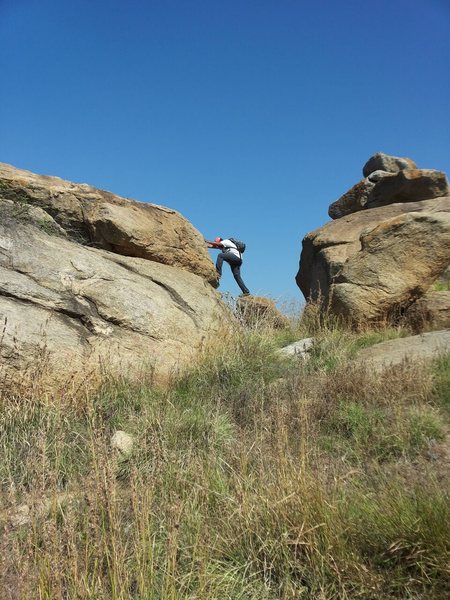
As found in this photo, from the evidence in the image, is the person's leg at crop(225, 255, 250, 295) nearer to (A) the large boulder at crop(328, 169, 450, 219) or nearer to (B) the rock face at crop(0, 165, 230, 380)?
(A) the large boulder at crop(328, 169, 450, 219)

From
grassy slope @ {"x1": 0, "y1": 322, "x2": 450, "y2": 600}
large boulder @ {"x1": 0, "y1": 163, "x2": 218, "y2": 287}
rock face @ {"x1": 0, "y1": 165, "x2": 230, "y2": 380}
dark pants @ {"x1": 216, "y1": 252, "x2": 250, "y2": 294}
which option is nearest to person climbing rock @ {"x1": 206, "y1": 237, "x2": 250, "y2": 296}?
dark pants @ {"x1": 216, "y1": 252, "x2": 250, "y2": 294}

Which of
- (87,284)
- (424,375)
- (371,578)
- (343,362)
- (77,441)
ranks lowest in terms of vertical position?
(371,578)

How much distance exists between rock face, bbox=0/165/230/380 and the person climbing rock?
226 inches

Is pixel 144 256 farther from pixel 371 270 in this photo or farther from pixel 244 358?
pixel 371 270

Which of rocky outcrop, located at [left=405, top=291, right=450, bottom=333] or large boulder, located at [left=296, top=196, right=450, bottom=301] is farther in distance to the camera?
large boulder, located at [left=296, top=196, right=450, bottom=301]

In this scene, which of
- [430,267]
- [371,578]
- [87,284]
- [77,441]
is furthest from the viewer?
[430,267]

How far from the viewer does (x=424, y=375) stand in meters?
5.24

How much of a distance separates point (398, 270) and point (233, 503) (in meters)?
7.17

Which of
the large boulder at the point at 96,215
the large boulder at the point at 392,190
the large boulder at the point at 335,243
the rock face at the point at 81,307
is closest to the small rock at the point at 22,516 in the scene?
the rock face at the point at 81,307

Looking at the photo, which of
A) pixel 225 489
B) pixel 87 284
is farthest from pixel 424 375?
pixel 87 284

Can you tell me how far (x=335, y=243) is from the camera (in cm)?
1108

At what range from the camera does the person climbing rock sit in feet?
43.5

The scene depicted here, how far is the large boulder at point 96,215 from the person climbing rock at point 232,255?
478cm

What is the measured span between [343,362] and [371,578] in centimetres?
417
